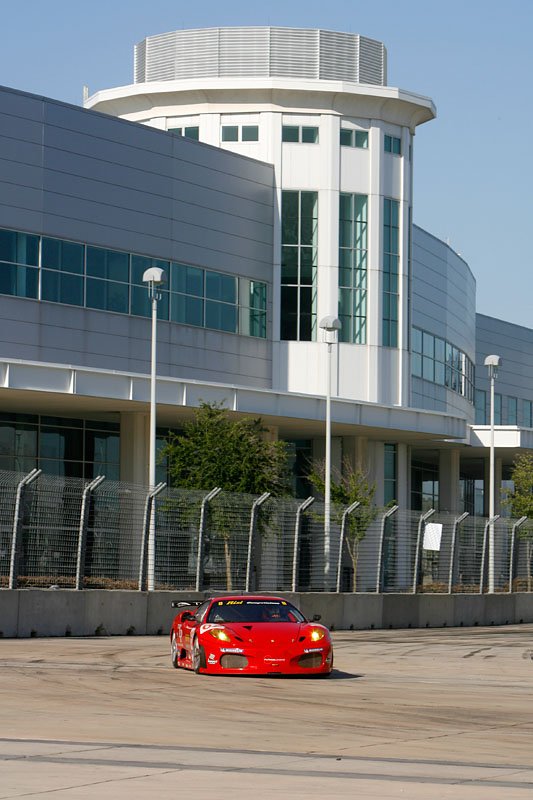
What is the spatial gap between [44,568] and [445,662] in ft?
26.6

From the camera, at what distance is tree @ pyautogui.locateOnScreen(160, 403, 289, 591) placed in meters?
43.0

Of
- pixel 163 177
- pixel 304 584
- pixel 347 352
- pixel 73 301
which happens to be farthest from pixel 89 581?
pixel 347 352

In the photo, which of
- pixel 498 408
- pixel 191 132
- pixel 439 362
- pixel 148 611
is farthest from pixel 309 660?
pixel 498 408

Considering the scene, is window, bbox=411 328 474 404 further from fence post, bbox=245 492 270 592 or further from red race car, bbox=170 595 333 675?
red race car, bbox=170 595 333 675

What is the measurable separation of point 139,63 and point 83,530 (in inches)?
1477

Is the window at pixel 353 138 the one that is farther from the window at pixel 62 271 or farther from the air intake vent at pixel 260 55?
the window at pixel 62 271

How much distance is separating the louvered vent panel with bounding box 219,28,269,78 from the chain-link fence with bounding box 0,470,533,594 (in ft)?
77.7

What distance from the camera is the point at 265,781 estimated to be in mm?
9680

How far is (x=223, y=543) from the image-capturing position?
104 feet

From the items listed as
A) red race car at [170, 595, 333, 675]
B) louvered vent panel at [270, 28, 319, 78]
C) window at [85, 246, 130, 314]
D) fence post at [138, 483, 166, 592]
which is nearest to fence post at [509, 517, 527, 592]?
window at [85, 246, 130, 314]

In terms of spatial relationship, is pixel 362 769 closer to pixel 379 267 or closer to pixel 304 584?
pixel 304 584

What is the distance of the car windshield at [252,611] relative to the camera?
20188mm

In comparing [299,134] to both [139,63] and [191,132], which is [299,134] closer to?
[191,132]

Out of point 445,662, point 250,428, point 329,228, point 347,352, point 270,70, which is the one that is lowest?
point 445,662
